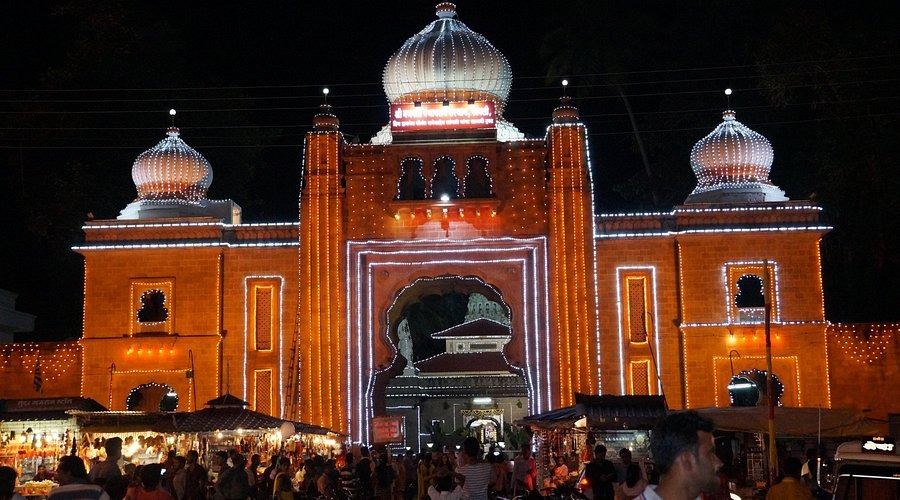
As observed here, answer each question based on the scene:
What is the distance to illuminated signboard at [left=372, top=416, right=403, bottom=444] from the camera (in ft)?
91.3

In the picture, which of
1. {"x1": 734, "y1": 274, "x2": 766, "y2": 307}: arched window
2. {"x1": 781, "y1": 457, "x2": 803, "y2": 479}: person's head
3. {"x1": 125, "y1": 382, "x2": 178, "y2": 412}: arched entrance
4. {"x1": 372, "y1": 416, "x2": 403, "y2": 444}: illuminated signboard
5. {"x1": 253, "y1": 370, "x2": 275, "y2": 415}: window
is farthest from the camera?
{"x1": 734, "y1": 274, "x2": 766, "y2": 307}: arched window

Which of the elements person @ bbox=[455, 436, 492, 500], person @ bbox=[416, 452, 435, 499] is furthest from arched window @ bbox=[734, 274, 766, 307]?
person @ bbox=[455, 436, 492, 500]

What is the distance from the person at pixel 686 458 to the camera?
633cm

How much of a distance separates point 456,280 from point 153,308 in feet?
28.9

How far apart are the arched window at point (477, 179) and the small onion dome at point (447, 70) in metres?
2.41

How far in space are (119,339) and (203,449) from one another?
928cm

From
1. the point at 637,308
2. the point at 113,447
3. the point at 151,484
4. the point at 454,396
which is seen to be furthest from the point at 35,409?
the point at 454,396

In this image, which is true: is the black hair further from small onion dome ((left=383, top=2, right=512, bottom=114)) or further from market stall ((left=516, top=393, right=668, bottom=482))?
small onion dome ((left=383, top=2, right=512, bottom=114))

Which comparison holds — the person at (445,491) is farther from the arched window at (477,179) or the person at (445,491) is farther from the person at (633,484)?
the arched window at (477,179)

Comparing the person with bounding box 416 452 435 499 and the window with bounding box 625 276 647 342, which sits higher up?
the window with bounding box 625 276 647 342

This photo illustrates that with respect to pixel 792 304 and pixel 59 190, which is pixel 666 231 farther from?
pixel 59 190

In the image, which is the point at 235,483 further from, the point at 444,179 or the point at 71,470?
the point at 444,179

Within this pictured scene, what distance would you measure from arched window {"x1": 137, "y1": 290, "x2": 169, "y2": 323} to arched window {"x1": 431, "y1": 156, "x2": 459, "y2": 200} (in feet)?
27.7

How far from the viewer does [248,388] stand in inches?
1353
